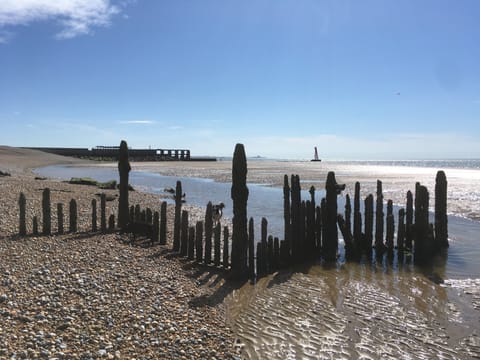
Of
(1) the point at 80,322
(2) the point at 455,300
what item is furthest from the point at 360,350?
(1) the point at 80,322

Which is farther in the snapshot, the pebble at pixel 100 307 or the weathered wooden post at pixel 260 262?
the weathered wooden post at pixel 260 262

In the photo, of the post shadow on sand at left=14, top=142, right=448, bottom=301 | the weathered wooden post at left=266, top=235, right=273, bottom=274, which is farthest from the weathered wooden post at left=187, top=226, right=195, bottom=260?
the weathered wooden post at left=266, top=235, right=273, bottom=274

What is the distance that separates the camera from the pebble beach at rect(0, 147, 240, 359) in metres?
5.64

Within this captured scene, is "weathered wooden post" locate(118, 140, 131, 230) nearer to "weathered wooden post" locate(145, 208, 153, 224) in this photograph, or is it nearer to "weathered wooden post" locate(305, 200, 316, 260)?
"weathered wooden post" locate(145, 208, 153, 224)

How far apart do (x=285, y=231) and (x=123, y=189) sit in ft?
20.3

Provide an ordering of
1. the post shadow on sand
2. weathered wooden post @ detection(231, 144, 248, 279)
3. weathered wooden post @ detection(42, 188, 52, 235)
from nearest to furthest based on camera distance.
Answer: weathered wooden post @ detection(231, 144, 248, 279)
the post shadow on sand
weathered wooden post @ detection(42, 188, 52, 235)

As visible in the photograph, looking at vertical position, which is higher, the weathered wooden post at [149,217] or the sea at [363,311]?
the weathered wooden post at [149,217]

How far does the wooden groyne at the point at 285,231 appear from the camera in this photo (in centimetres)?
1012

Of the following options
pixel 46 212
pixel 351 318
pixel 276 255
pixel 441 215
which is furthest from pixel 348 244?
pixel 46 212

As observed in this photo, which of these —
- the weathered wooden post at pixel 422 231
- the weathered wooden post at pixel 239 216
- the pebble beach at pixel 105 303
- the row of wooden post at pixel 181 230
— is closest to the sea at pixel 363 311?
the weathered wooden post at pixel 422 231

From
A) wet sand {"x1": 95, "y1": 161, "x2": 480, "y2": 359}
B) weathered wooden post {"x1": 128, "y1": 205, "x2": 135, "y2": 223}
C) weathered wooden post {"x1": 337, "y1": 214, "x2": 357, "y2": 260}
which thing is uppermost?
weathered wooden post {"x1": 128, "y1": 205, "x2": 135, "y2": 223}

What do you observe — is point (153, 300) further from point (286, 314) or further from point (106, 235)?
point (106, 235)

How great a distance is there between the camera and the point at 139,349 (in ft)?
18.7

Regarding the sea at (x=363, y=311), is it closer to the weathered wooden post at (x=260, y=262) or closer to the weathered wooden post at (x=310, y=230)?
the weathered wooden post at (x=260, y=262)
